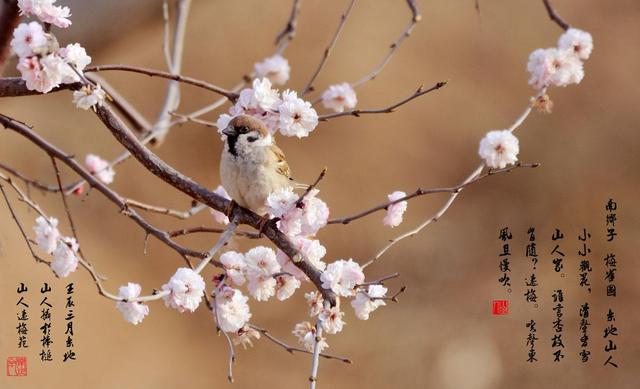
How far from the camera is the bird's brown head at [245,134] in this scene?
1390mm

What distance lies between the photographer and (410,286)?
3920 millimetres

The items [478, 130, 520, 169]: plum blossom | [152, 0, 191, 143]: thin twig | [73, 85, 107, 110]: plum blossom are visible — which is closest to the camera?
[73, 85, 107, 110]: plum blossom

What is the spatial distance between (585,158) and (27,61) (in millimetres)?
3491

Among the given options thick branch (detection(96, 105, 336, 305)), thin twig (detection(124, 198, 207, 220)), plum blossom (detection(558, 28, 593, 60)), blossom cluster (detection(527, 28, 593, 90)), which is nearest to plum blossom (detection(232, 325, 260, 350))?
thick branch (detection(96, 105, 336, 305))

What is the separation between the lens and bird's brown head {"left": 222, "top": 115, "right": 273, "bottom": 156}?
139cm

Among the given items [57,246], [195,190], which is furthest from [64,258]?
[195,190]

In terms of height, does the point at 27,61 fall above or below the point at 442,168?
below

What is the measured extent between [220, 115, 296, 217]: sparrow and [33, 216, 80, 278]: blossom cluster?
30 cm

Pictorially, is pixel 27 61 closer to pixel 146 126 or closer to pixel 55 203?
pixel 146 126

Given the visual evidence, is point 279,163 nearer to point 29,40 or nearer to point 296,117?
point 296,117

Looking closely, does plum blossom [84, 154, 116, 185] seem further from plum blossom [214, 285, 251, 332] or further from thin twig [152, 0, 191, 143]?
plum blossom [214, 285, 251, 332]

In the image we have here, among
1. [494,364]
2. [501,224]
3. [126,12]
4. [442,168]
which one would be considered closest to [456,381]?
[494,364]

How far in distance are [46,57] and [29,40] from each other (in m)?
0.03

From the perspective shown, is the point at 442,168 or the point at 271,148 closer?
the point at 271,148
